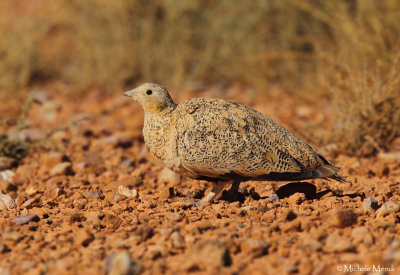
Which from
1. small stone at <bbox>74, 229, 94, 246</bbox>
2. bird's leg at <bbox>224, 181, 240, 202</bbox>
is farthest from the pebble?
bird's leg at <bbox>224, 181, 240, 202</bbox>

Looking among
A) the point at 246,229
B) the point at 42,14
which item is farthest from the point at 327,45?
the point at 42,14

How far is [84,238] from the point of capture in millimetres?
3797

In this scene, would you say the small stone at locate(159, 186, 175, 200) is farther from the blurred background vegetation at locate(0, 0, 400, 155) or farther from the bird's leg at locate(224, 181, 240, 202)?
the blurred background vegetation at locate(0, 0, 400, 155)

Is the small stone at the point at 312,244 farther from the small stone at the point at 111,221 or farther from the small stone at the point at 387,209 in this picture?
the small stone at the point at 111,221

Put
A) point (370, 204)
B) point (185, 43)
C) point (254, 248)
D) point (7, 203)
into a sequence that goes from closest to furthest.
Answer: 1. point (254, 248)
2. point (370, 204)
3. point (7, 203)
4. point (185, 43)

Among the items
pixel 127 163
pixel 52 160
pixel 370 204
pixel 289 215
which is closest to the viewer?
pixel 289 215

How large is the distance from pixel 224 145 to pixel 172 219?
741 mm

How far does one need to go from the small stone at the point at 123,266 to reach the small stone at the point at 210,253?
0.34 meters

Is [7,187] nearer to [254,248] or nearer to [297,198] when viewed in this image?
[297,198]

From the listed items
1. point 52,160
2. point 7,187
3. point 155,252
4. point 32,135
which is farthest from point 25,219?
point 32,135

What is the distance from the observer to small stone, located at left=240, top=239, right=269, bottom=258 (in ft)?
11.6

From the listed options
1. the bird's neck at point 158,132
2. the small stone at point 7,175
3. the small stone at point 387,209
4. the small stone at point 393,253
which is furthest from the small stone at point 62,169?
the small stone at point 393,253

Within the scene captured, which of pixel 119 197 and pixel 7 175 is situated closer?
pixel 119 197

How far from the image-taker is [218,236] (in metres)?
3.76
